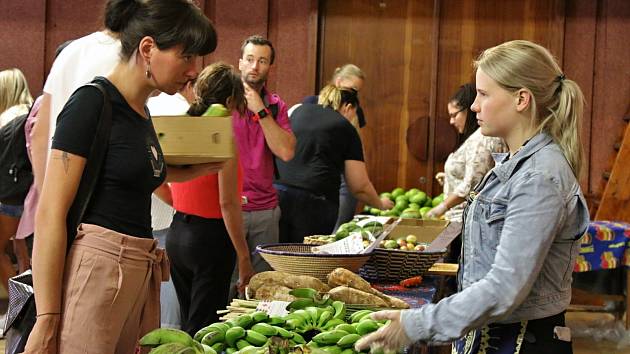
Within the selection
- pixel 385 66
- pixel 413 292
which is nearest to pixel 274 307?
pixel 413 292

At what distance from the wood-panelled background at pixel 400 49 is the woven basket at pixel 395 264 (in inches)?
187

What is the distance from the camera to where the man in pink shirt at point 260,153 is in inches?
177

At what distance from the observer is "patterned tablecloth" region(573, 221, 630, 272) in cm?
621

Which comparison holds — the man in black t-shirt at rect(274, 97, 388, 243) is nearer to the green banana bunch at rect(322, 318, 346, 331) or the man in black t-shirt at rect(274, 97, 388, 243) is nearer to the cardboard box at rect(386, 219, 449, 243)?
the cardboard box at rect(386, 219, 449, 243)

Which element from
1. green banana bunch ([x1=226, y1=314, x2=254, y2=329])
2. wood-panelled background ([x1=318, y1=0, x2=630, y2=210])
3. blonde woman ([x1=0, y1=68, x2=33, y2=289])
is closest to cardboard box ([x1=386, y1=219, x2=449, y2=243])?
green banana bunch ([x1=226, y1=314, x2=254, y2=329])

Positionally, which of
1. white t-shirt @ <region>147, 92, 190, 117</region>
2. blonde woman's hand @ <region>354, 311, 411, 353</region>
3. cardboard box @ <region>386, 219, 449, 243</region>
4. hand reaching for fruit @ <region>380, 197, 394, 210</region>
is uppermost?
white t-shirt @ <region>147, 92, 190, 117</region>

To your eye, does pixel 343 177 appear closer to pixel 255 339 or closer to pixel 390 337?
pixel 255 339

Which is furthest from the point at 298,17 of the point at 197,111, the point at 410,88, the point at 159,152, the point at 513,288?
the point at 513,288

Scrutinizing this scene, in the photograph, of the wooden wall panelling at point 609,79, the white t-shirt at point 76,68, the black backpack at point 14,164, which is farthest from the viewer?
the wooden wall panelling at point 609,79

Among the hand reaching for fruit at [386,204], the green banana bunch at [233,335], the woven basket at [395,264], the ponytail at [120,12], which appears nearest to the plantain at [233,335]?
the green banana bunch at [233,335]

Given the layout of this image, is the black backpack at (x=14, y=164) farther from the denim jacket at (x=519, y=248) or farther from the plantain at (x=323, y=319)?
the denim jacket at (x=519, y=248)

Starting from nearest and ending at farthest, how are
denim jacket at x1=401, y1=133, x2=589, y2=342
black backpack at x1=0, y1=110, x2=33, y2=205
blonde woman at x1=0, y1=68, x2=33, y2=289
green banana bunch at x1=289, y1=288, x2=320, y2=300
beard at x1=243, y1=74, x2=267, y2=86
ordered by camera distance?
denim jacket at x1=401, y1=133, x2=589, y2=342 → green banana bunch at x1=289, y1=288, x2=320, y2=300 → beard at x1=243, y1=74, x2=267, y2=86 → black backpack at x1=0, y1=110, x2=33, y2=205 → blonde woman at x1=0, y1=68, x2=33, y2=289

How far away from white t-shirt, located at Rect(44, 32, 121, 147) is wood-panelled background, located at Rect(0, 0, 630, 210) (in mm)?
5189

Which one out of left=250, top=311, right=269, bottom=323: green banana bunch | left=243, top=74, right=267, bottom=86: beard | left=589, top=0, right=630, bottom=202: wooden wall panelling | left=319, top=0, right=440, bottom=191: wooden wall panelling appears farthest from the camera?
left=319, top=0, right=440, bottom=191: wooden wall panelling
